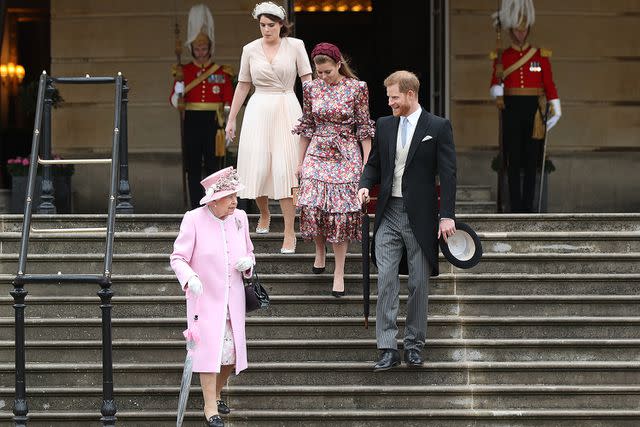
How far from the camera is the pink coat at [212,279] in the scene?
9266mm

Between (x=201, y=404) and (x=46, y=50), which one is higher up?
(x=46, y=50)

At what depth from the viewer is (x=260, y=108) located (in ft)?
→ 37.7

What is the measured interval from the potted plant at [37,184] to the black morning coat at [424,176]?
4324 mm

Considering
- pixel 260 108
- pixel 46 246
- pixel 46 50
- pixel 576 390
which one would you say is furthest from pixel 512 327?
Result: pixel 46 50

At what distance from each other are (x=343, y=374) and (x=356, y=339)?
0.40 m

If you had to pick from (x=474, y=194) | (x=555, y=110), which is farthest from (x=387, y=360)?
(x=474, y=194)

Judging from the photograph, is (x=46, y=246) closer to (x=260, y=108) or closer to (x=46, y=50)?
(x=260, y=108)

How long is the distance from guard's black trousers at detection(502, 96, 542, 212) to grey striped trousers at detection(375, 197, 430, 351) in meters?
4.39

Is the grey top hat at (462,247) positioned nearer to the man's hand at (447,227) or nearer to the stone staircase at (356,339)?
the man's hand at (447,227)

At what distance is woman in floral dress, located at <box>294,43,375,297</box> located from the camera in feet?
35.2

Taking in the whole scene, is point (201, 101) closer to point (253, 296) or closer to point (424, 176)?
point (424, 176)

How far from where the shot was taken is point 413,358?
10.0 m

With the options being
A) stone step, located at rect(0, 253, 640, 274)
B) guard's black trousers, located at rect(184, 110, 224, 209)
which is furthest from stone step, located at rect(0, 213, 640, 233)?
guard's black trousers, located at rect(184, 110, 224, 209)

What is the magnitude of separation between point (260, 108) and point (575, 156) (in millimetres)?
6046
